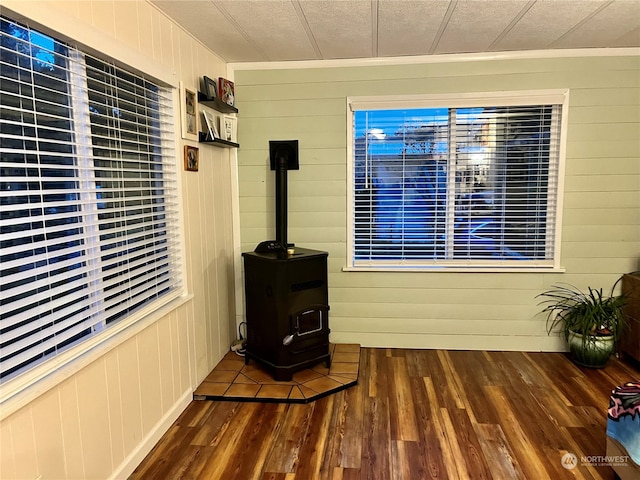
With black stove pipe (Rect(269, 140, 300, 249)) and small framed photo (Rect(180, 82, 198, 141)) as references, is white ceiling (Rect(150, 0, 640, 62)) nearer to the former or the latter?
small framed photo (Rect(180, 82, 198, 141))

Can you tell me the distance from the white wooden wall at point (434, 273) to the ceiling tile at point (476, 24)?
0.77 feet

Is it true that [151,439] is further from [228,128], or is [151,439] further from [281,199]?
[228,128]

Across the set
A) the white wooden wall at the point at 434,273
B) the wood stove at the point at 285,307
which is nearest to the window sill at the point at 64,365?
the wood stove at the point at 285,307

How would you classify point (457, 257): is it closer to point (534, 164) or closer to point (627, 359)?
point (534, 164)

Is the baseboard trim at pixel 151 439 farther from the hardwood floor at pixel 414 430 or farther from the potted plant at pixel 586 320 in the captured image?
the potted plant at pixel 586 320

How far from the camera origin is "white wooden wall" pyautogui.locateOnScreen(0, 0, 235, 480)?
1564mm

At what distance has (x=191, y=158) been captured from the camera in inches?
108

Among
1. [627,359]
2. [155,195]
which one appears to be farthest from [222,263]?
[627,359]

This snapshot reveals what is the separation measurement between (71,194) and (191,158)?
1034mm

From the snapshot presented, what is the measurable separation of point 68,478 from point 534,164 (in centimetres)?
351

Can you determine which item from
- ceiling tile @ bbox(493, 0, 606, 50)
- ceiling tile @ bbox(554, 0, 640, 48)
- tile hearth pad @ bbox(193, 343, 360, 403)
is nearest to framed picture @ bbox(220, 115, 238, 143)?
tile hearth pad @ bbox(193, 343, 360, 403)

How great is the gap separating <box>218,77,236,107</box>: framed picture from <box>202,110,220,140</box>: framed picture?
0.58ft

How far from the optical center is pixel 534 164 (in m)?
3.38

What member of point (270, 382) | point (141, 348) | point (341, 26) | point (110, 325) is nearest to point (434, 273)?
point (270, 382)
